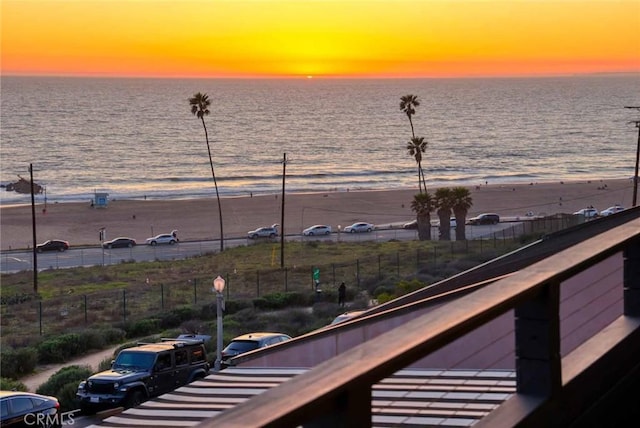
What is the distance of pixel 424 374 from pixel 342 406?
429cm

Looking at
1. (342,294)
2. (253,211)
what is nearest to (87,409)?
(342,294)

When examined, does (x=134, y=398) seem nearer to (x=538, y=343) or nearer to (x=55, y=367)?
(x=55, y=367)

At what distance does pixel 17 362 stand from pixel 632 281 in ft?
70.4

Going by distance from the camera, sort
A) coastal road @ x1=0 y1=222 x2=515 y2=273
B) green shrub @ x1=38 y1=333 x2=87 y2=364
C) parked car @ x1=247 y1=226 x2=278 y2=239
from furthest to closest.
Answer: parked car @ x1=247 y1=226 x2=278 y2=239 → coastal road @ x1=0 y1=222 x2=515 y2=273 → green shrub @ x1=38 y1=333 x2=87 y2=364

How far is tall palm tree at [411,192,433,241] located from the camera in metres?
51.3

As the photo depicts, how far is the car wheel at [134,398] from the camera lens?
57.6ft

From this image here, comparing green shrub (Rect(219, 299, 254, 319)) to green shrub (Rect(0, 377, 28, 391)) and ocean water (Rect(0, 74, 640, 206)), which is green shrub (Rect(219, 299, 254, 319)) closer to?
green shrub (Rect(0, 377, 28, 391))

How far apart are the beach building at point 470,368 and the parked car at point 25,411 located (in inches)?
291

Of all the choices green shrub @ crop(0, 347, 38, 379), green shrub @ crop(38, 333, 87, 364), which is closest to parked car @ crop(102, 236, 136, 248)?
green shrub @ crop(38, 333, 87, 364)

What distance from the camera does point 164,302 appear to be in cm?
3362

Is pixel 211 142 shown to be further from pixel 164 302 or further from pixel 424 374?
pixel 424 374

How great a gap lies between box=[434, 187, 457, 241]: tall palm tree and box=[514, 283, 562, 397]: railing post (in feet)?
156

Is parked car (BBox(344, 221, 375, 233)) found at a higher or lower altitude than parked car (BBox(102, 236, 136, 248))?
higher

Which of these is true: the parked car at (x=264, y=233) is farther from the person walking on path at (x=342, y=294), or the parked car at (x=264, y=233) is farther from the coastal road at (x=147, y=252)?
the person walking on path at (x=342, y=294)
